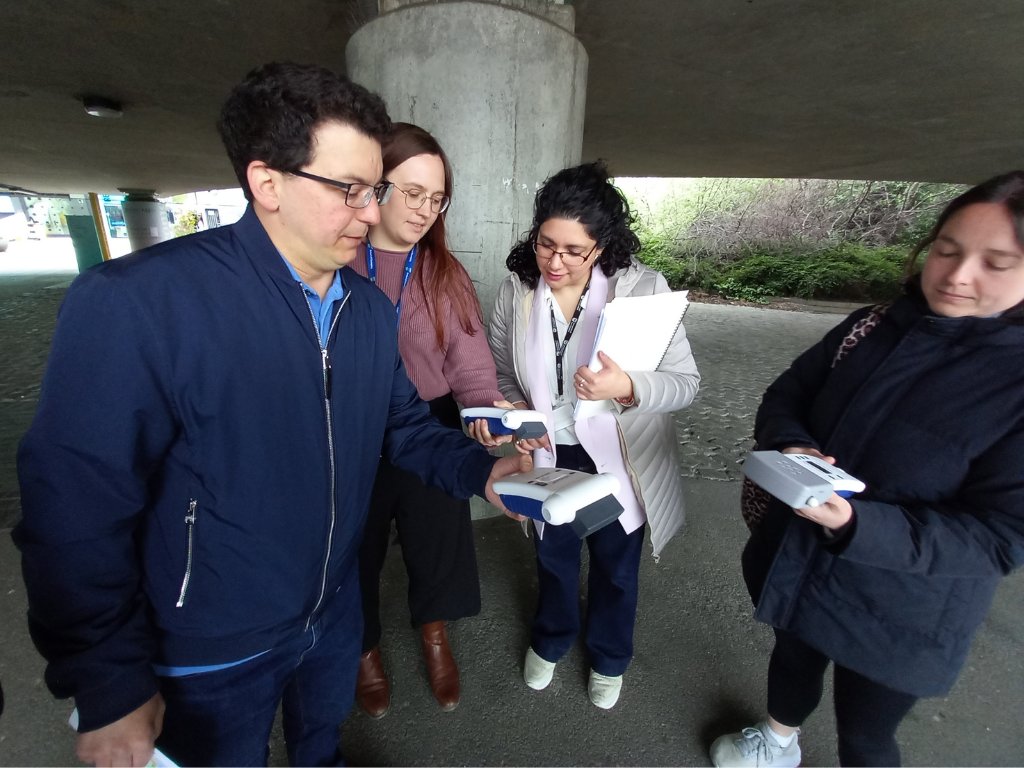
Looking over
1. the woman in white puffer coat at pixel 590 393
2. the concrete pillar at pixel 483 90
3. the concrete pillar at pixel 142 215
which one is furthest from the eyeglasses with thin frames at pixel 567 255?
the concrete pillar at pixel 142 215

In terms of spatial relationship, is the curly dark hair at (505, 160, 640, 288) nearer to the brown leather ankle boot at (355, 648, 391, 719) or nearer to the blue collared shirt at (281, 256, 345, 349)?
the blue collared shirt at (281, 256, 345, 349)

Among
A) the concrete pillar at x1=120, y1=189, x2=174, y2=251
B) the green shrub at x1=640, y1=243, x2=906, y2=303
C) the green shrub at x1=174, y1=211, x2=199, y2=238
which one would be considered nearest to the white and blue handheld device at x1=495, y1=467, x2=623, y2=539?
the green shrub at x1=640, y1=243, x2=906, y2=303

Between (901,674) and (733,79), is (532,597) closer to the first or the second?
(901,674)

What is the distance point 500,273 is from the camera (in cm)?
274

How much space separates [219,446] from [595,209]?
123cm

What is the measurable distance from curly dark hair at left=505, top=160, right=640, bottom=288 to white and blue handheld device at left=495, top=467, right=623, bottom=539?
0.83m

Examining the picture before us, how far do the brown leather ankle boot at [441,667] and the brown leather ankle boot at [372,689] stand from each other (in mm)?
184

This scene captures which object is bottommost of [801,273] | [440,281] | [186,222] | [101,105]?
[801,273]

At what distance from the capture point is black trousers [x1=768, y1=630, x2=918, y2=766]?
4.37 feet

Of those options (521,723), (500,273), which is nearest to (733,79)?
(500,273)

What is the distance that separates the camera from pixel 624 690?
6.60 ft

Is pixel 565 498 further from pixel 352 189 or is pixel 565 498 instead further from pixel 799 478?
pixel 352 189

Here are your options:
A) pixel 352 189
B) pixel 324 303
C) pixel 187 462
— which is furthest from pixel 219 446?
pixel 352 189

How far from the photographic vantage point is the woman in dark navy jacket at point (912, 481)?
1065 mm
